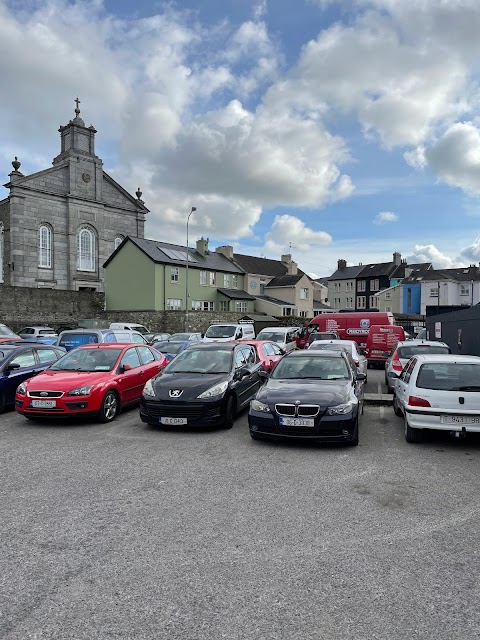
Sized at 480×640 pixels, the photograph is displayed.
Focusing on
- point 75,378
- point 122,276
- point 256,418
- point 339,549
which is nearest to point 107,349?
point 75,378

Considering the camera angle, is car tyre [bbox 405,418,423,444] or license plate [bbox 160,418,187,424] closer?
car tyre [bbox 405,418,423,444]

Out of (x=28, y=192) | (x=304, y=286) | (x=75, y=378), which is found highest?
(x=28, y=192)

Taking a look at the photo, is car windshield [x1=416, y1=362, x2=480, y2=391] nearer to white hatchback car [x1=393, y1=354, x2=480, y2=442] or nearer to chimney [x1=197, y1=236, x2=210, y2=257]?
white hatchback car [x1=393, y1=354, x2=480, y2=442]

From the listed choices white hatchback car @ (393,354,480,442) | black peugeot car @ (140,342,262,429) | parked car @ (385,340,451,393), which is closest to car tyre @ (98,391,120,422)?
black peugeot car @ (140,342,262,429)

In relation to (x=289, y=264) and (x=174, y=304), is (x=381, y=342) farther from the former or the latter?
(x=289, y=264)

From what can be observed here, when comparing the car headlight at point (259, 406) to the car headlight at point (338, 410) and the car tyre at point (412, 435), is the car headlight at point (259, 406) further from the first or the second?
the car tyre at point (412, 435)

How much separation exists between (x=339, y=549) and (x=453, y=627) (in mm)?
1126

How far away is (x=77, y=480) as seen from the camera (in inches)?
224

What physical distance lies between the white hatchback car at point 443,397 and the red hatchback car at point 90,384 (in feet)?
17.8

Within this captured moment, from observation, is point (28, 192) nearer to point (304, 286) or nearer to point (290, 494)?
point (304, 286)

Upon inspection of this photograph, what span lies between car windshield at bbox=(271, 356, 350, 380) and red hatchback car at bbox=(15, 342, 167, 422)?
10.6 feet

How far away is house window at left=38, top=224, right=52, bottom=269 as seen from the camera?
48.6 meters

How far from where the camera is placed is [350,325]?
90.6 ft

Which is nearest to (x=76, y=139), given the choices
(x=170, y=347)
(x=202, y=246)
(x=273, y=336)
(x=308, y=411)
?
(x=202, y=246)
